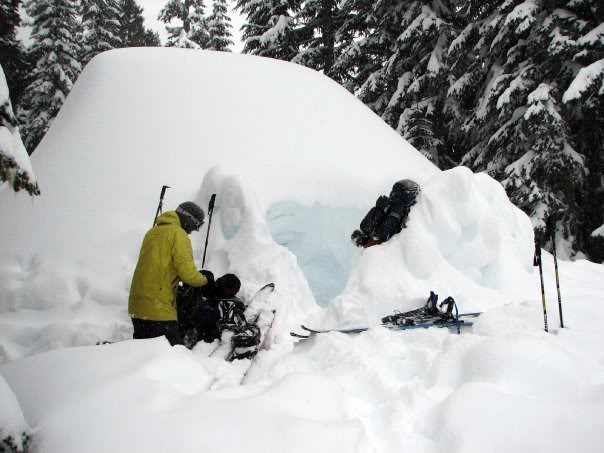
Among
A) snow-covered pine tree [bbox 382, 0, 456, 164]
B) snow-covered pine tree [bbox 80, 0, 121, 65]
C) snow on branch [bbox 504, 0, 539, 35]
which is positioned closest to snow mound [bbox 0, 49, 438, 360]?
snow on branch [bbox 504, 0, 539, 35]

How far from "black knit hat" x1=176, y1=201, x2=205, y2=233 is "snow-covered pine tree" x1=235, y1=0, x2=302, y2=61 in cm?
1467

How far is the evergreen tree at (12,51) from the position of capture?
15.3m

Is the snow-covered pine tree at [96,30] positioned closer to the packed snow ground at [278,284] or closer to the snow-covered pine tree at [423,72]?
the snow-covered pine tree at [423,72]

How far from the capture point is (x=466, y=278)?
5336 mm

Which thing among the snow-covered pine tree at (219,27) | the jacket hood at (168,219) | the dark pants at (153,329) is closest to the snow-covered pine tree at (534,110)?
the jacket hood at (168,219)

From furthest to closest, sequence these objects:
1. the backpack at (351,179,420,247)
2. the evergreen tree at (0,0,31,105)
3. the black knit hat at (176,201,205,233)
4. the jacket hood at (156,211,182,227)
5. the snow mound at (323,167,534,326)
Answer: the evergreen tree at (0,0,31,105)
the backpack at (351,179,420,247)
the snow mound at (323,167,534,326)
the black knit hat at (176,201,205,233)
the jacket hood at (156,211,182,227)

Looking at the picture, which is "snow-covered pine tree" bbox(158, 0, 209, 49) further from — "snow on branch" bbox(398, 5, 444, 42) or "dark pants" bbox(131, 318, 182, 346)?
"dark pants" bbox(131, 318, 182, 346)

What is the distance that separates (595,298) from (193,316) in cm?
476

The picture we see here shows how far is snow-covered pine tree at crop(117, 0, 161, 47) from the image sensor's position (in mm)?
26516

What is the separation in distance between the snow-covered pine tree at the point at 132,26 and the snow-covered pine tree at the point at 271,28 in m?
12.9

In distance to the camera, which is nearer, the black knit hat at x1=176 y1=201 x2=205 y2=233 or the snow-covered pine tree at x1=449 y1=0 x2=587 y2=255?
the black knit hat at x1=176 y1=201 x2=205 y2=233

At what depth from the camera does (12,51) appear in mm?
15945

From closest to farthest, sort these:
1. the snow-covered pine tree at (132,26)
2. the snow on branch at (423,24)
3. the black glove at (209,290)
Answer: the black glove at (209,290) < the snow on branch at (423,24) < the snow-covered pine tree at (132,26)

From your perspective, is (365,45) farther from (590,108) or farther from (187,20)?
(187,20)
